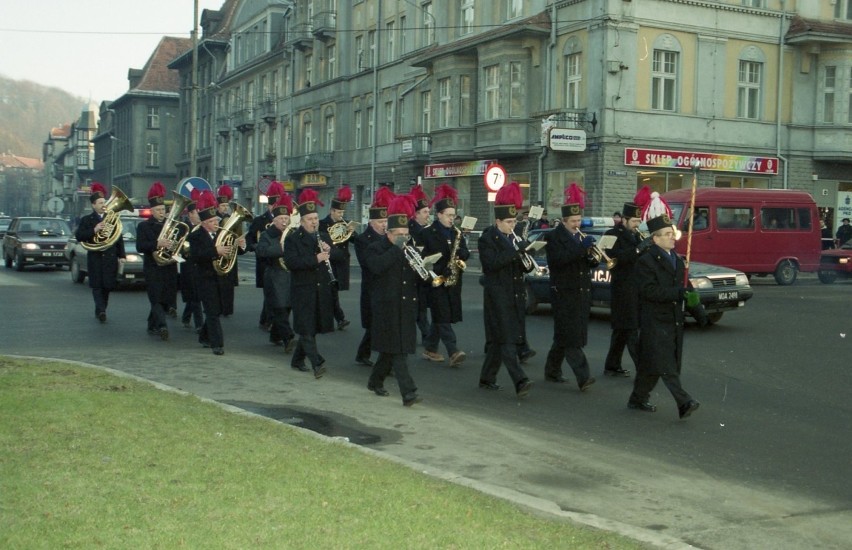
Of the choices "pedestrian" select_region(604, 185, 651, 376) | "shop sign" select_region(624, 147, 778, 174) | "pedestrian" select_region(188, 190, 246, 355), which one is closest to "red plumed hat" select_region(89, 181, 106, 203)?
"pedestrian" select_region(188, 190, 246, 355)

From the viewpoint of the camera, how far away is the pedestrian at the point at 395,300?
9.91m

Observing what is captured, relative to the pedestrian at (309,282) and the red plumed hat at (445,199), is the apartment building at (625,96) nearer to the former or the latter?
the red plumed hat at (445,199)

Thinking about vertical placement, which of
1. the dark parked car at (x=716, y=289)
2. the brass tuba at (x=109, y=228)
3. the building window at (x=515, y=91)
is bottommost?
the dark parked car at (x=716, y=289)

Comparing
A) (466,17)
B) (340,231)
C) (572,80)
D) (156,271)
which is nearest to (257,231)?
(156,271)

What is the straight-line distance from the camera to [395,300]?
10000 millimetres

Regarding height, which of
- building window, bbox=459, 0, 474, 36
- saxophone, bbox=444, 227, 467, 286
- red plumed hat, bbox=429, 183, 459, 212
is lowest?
saxophone, bbox=444, 227, 467, 286

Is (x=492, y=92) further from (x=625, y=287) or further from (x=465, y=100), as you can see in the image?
(x=625, y=287)

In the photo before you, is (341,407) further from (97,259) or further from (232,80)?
(232,80)

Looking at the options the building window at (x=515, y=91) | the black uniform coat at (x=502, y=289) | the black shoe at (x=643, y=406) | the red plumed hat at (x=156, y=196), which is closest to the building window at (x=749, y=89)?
the building window at (x=515, y=91)

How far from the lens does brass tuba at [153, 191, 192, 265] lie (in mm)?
14906

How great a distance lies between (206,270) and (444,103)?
3120 cm

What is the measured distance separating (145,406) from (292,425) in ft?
4.04

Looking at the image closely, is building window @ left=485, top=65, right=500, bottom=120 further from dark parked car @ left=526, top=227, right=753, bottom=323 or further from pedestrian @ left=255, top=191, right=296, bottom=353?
pedestrian @ left=255, top=191, right=296, bottom=353

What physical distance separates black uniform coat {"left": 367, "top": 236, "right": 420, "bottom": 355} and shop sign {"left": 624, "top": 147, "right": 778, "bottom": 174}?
2533 cm
